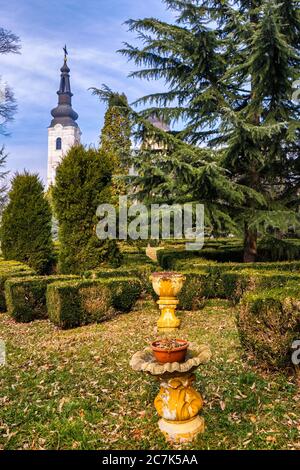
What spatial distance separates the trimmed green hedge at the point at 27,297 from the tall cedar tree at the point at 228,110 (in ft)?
11.5

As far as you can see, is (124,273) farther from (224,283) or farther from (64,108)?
(64,108)

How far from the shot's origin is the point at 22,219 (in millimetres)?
11031

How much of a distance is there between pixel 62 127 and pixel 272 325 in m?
57.9

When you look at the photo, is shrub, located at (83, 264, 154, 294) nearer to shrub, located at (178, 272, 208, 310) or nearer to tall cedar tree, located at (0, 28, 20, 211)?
shrub, located at (178, 272, 208, 310)

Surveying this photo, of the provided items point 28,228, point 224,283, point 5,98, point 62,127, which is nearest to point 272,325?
point 224,283

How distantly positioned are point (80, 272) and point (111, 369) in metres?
5.07

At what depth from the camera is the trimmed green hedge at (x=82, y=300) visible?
6016 millimetres

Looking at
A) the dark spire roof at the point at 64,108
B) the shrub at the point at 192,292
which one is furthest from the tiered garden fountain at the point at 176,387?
the dark spire roof at the point at 64,108

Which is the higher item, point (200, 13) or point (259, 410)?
point (200, 13)

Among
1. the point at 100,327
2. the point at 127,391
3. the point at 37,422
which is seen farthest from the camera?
the point at 100,327

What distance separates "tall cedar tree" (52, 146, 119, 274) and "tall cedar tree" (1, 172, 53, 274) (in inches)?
80.7

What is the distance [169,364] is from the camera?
2494mm

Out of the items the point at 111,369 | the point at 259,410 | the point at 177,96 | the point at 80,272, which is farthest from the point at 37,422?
the point at 177,96

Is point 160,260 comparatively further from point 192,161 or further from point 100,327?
point 100,327
